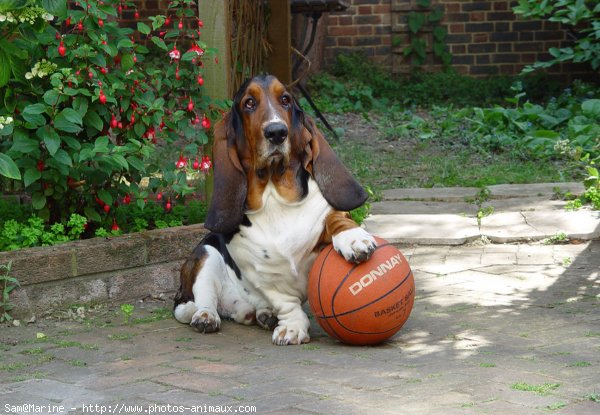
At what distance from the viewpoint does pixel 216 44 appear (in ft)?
20.7

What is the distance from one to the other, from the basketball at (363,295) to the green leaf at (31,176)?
1767 mm

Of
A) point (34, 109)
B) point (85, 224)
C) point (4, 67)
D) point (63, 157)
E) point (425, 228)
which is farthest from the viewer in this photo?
point (425, 228)

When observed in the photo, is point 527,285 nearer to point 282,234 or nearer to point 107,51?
point 282,234

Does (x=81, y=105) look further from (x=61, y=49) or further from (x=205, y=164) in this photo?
(x=205, y=164)

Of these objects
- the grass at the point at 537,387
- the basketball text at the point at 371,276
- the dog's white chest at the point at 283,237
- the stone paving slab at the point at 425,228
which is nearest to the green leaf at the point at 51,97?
the dog's white chest at the point at 283,237

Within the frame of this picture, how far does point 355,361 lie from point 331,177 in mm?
946

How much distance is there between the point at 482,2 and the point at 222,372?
36.0 ft

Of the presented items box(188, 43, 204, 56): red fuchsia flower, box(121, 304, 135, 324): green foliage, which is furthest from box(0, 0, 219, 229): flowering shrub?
box(121, 304, 135, 324): green foliage

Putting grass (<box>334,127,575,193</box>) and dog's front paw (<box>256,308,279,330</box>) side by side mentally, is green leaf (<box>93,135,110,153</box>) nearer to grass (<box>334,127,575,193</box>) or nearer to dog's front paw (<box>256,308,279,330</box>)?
dog's front paw (<box>256,308,279,330</box>)

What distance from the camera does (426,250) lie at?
22.0 feet

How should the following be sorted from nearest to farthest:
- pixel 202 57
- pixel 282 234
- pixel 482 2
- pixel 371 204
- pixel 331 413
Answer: pixel 331 413, pixel 282 234, pixel 202 57, pixel 371 204, pixel 482 2

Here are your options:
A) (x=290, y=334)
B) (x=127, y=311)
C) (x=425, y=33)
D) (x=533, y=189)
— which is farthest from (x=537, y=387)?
(x=425, y=33)

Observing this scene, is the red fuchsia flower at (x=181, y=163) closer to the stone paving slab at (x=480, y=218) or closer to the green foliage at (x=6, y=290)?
the green foliage at (x=6, y=290)

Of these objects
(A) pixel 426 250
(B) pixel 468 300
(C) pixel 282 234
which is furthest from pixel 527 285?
(C) pixel 282 234
